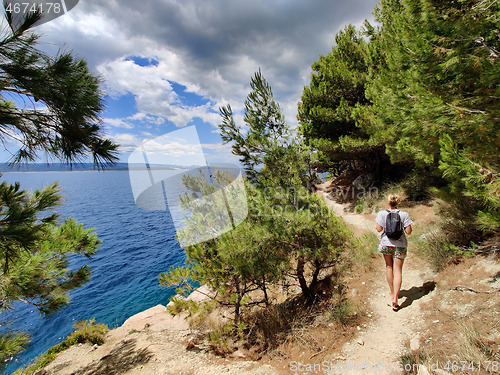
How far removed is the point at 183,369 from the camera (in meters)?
4.25

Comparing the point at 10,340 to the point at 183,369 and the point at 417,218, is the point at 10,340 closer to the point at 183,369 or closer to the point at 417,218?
the point at 183,369

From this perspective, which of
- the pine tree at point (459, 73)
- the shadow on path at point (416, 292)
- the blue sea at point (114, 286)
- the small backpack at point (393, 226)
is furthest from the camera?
the blue sea at point (114, 286)

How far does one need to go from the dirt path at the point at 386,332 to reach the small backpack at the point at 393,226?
1.46m

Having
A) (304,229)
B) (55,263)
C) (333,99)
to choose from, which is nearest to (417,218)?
(304,229)

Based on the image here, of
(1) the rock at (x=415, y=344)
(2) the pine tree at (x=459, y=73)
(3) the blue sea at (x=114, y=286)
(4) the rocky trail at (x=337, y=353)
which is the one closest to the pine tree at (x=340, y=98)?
(2) the pine tree at (x=459, y=73)

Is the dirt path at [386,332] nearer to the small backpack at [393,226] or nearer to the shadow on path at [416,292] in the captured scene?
the shadow on path at [416,292]

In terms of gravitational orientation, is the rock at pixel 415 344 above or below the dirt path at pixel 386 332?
above

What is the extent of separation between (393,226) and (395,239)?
268mm

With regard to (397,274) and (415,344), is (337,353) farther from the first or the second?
(397,274)

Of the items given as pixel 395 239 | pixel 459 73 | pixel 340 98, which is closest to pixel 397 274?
pixel 395 239

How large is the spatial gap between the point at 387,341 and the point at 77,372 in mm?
7415

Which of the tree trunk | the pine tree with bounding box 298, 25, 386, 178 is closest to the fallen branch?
the tree trunk

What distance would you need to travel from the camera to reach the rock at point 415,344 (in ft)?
9.98

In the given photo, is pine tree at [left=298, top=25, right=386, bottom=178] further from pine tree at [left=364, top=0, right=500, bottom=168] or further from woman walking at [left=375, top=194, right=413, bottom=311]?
woman walking at [left=375, top=194, right=413, bottom=311]
